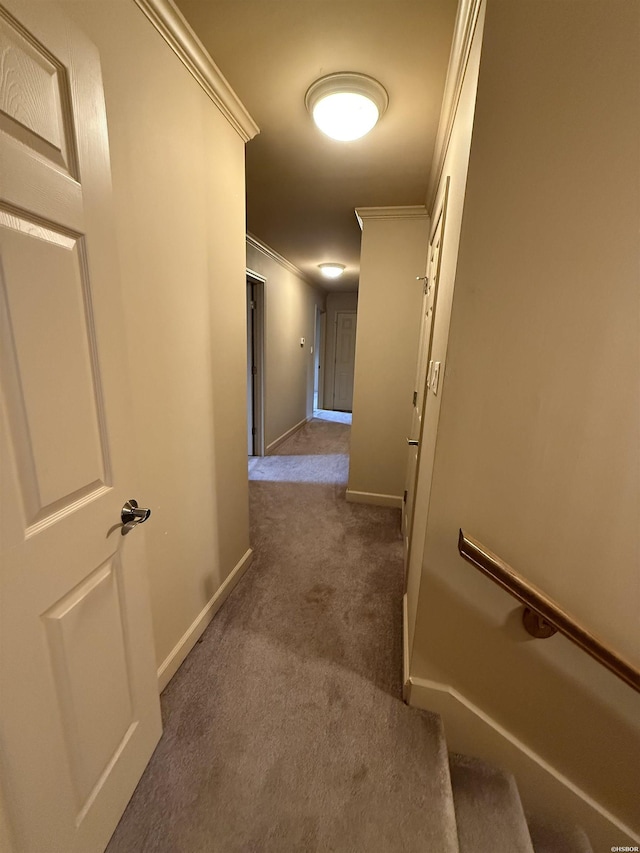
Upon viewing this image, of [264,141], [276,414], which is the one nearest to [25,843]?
[264,141]

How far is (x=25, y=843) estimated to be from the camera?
2.23 feet

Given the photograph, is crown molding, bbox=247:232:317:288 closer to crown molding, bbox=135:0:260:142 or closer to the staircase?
crown molding, bbox=135:0:260:142

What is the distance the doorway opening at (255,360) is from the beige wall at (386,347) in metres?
1.35

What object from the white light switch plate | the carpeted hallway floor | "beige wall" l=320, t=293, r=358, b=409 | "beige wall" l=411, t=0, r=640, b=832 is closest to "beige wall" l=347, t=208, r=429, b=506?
the carpeted hallway floor

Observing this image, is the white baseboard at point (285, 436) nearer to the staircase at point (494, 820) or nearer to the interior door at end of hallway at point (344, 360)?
the interior door at end of hallway at point (344, 360)

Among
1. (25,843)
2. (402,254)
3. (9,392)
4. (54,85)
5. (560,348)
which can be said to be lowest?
(25,843)

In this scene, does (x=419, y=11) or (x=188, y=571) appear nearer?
(x=419, y=11)

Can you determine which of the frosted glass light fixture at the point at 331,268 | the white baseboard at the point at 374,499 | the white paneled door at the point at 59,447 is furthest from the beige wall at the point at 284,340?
the white paneled door at the point at 59,447

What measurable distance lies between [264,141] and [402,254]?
4.14 feet

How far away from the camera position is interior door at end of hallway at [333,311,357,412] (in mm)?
6840

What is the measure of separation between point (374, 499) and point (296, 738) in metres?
2.03

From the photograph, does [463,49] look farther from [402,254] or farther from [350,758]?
[350,758]

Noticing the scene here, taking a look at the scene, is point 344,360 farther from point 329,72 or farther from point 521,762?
point 521,762

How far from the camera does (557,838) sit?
1171mm
